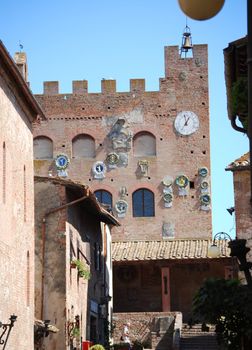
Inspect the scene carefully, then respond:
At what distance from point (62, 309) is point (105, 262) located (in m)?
10.2

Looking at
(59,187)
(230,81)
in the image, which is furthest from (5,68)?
(59,187)

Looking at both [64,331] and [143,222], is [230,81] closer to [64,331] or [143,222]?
[64,331]

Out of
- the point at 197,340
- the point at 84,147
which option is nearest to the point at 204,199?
the point at 84,147

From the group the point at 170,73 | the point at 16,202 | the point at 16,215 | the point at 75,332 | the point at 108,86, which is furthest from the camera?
the point at 108,86

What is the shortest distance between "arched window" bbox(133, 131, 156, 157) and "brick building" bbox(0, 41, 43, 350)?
2479 centimetres

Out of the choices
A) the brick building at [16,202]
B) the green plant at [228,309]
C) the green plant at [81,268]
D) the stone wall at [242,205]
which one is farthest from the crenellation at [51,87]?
the green plant at [228,309]

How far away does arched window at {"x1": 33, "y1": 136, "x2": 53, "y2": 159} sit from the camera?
4888cm

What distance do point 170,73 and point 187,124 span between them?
2.98 m

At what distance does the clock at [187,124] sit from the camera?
48.0 meters

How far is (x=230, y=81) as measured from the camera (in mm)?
15938

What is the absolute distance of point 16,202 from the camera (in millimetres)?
21406

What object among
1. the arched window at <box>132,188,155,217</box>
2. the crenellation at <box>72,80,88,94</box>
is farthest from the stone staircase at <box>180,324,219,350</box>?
A: the crenellation at <box>72,80,88,94</box>

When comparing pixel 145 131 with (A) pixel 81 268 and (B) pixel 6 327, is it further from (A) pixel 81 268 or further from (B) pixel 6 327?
(B) pixel 6 327

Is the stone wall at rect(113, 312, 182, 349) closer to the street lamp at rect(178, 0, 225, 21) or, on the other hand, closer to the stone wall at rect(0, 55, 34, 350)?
the stone wall at rect(0, 55, 34, 350)
